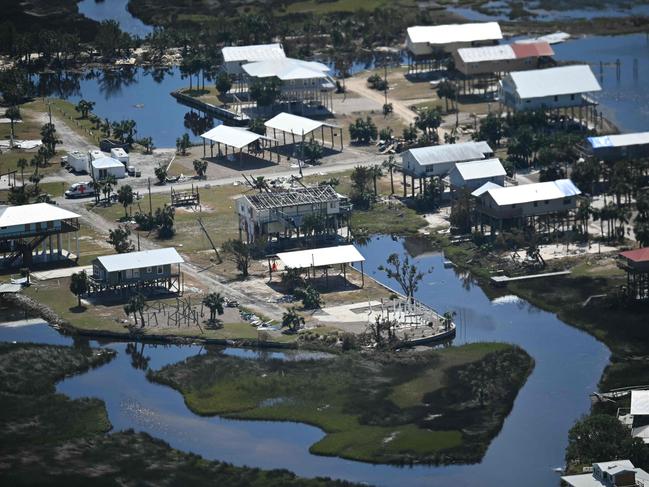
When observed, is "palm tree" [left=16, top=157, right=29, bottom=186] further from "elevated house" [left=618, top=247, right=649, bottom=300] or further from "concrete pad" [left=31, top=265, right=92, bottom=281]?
"elevated house" [left=618, top=247, right=649, bottom=300]

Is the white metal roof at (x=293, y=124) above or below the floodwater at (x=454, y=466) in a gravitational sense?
above

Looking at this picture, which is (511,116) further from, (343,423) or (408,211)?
(343,423)

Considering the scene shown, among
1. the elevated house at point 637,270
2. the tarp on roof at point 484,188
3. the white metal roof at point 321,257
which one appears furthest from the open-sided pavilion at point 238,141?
the elevated house at point 637,270

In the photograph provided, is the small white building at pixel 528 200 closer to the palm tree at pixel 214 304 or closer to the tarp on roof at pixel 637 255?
the tarp on roof at pixel 637 255

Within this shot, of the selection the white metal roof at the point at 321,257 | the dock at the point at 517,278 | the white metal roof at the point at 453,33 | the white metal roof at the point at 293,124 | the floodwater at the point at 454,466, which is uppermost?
the white metal roof at the point at 453,33

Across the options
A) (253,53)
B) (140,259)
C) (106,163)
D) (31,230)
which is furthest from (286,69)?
(140,259)

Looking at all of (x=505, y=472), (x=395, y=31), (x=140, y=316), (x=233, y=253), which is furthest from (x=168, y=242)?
(x=395, y=31)
